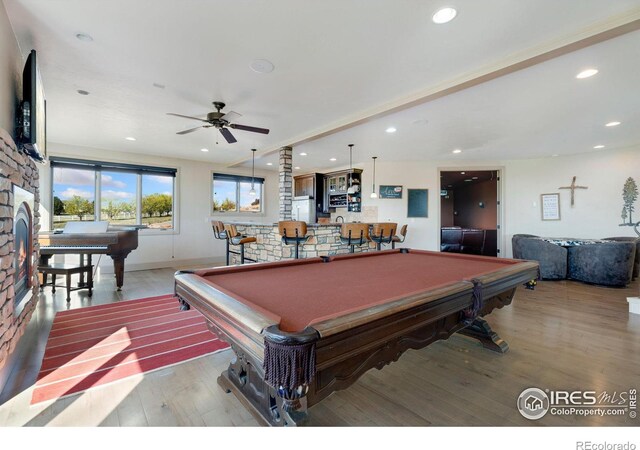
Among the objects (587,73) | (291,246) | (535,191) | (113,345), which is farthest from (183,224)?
(535,191)

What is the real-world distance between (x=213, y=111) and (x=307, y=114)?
1.29m

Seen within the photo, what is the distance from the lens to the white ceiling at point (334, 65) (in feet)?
6.56

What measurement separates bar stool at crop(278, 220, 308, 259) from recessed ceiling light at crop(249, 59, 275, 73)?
226cm

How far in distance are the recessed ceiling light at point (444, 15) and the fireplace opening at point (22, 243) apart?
3330 millimetres

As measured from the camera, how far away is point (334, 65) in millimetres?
2676

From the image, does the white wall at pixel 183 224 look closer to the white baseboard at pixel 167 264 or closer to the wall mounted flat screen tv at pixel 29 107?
the white baseboard at pixel 167 264

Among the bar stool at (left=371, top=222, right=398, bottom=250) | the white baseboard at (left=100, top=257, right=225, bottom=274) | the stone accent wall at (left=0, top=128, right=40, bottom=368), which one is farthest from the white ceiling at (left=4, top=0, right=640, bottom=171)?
the white baseboard at (left=100, top=257, right=225, bottom=274)

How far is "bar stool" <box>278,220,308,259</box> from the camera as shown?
453cm

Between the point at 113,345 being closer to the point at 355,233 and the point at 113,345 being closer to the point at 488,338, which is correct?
the point at 488,338

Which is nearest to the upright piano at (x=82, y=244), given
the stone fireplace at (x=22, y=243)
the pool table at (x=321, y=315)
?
the stone fireplace at (x=22, y=243)

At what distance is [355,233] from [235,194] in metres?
4.42

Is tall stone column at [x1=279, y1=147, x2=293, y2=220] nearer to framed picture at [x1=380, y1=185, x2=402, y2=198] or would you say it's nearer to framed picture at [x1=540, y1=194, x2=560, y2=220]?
framed picture at [x1=380, y1=185, x2=402, y2=198]

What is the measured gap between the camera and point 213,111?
386 centimetres
